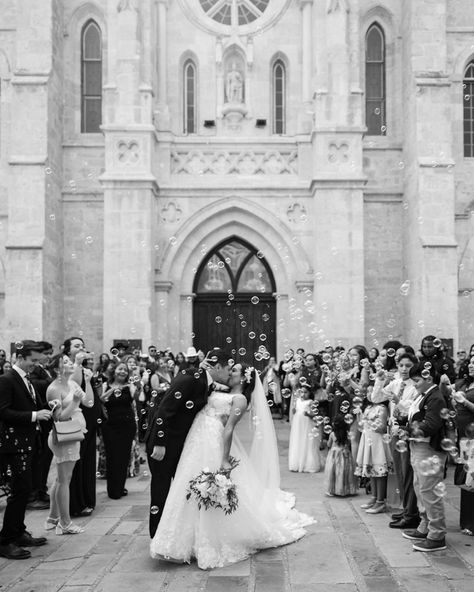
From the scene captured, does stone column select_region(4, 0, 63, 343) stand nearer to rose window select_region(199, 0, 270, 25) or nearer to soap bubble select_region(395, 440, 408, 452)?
rose window select_region(199, 0, 270, 25)

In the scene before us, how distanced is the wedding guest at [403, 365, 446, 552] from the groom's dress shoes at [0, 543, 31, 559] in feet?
12.4

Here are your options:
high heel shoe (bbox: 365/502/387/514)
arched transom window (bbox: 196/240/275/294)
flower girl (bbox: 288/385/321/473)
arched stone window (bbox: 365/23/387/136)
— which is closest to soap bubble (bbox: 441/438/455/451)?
high heel shoe (bbox: 365/502/387/514)

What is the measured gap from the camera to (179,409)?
667 centimetres

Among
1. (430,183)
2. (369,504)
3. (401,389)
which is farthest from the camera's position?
(430,183)

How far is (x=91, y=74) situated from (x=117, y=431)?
14863 mm

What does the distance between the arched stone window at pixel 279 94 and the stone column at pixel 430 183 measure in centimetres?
367

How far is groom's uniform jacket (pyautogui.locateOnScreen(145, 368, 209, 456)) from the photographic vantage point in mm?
6617

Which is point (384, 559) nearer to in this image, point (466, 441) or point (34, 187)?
point (466, 441)

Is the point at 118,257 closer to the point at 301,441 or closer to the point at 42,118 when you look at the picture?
the point at 42,118

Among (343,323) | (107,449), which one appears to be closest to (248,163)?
(343,323)

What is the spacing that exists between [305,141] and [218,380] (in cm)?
1444

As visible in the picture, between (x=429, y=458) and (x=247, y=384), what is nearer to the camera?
(x=429, y=458)

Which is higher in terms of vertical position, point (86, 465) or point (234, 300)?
point (234, 300)

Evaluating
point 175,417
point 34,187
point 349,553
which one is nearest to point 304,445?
point 349,553
